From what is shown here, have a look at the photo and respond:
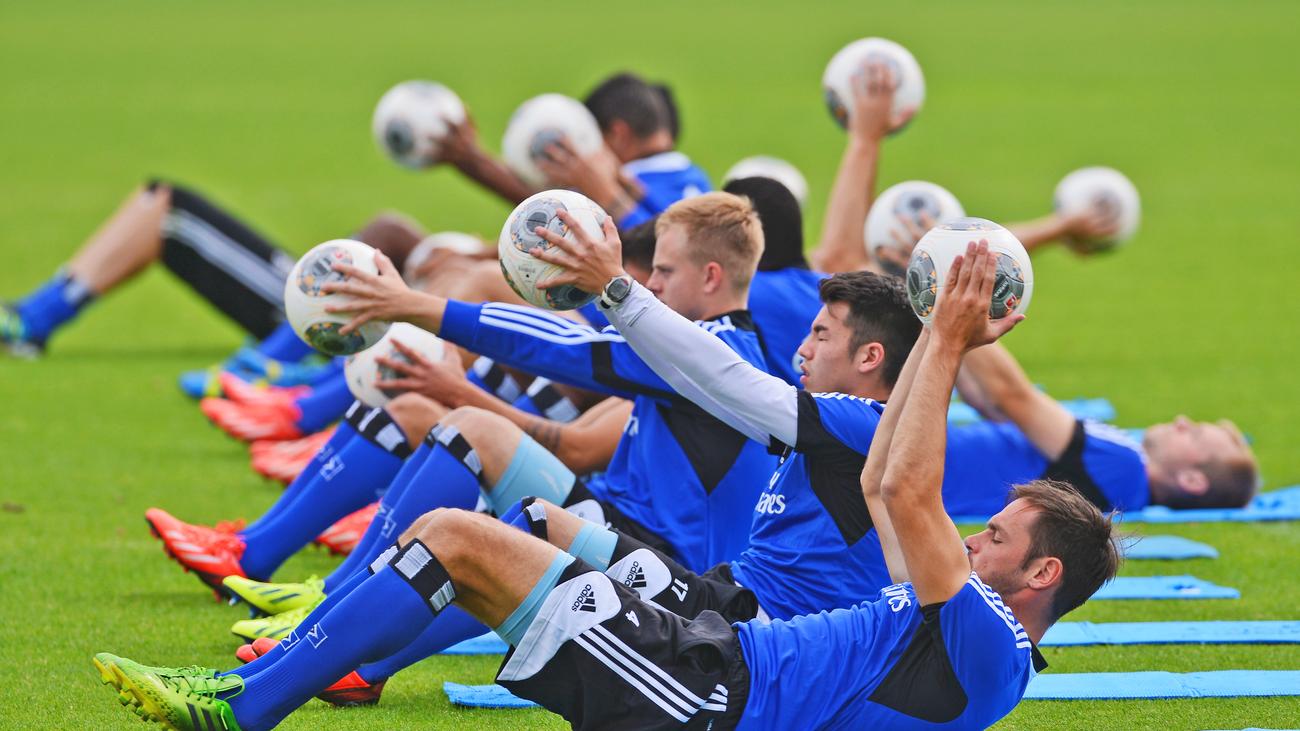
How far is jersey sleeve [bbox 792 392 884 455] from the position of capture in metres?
4.90

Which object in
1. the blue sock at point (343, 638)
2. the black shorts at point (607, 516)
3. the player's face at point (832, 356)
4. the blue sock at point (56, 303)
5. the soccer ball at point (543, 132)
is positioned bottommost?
the blue sock at point (56, 303)

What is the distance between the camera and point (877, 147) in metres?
8.60

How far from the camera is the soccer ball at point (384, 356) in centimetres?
668

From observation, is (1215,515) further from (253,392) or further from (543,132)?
(253,392)

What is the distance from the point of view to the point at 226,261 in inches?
463

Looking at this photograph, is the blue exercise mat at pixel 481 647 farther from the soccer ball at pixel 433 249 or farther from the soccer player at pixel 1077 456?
the soccer ball at pixel 433 249

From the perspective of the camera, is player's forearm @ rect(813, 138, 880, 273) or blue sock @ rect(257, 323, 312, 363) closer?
player's forearm @ rect(813, 138, 880, 273)

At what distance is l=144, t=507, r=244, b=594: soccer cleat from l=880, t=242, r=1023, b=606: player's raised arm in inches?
121

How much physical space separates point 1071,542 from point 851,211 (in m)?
4.37

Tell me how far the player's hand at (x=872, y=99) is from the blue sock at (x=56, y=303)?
5.92 metres


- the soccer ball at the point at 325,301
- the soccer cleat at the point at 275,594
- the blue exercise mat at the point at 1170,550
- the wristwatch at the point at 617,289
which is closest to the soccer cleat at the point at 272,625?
the soccer cleat at the point at 275,594

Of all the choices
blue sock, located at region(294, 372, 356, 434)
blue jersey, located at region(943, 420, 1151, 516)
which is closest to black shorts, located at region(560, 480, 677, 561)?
blue jersey, located at region(943, 420, 1151, 516)

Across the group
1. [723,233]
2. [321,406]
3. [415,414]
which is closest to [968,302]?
[723,233]

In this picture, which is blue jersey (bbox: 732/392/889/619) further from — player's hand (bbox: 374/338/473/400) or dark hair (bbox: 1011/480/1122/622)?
player's hand (bbox: 374/338/473/400)
